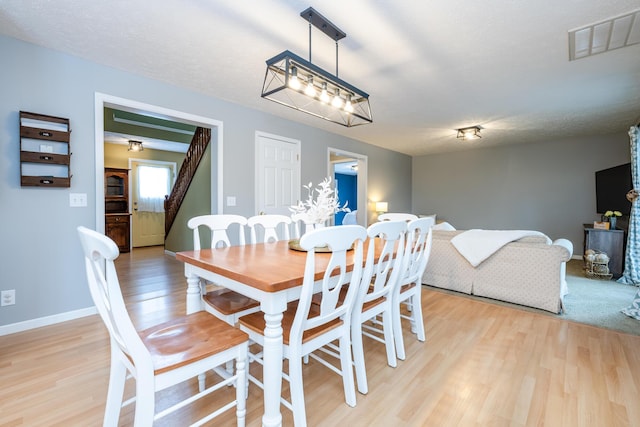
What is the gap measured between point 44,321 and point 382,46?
371cm

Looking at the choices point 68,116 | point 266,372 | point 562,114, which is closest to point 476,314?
point 266,372

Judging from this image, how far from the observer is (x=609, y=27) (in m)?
Answer: 2.10

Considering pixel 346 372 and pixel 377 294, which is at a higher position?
pixel 377 294

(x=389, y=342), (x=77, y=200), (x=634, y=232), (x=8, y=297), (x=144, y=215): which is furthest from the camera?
(x=144, y=215)

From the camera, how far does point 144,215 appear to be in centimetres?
686

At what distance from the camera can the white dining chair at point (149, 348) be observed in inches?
39.8

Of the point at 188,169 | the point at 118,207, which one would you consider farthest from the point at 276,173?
the point at 118,207

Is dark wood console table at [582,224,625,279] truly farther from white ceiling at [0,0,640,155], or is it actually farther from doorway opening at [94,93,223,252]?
doorway opening at [94,93,223,252]

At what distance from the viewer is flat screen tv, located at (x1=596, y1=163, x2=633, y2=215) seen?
4273mm

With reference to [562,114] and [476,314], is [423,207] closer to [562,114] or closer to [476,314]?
[562,114]

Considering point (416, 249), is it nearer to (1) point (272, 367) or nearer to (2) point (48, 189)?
(1) point (272, 367)

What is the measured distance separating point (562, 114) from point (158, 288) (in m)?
5.96

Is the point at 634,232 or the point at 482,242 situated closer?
the point at 482,242

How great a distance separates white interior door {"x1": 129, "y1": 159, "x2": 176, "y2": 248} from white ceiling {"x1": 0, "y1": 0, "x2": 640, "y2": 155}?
14.7 ft
